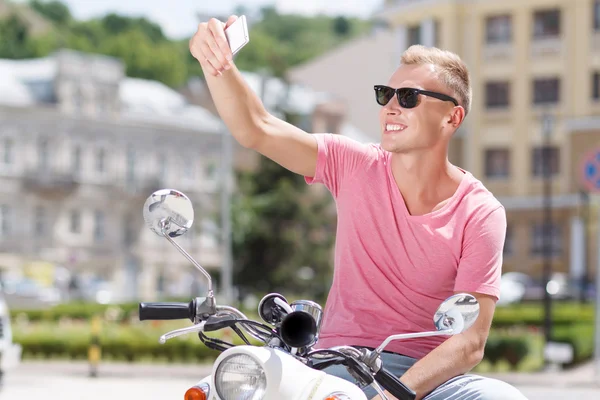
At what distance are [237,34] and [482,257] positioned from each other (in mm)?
967

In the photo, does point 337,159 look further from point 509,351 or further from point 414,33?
point 414,33

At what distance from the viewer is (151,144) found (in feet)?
246

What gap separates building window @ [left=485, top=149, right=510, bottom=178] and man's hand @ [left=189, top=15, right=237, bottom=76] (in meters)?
65.0

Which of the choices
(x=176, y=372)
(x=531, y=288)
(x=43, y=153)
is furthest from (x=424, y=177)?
(x=43, y=153)

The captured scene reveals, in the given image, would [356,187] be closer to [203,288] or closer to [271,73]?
[271,73]

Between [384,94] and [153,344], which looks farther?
[153,344]

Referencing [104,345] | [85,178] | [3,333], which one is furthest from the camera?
[85,178]

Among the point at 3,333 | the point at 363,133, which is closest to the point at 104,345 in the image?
the point at 3,333

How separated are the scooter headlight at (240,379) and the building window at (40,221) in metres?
68.7

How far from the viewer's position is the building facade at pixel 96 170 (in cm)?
6950

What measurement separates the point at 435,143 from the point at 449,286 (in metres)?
0.46

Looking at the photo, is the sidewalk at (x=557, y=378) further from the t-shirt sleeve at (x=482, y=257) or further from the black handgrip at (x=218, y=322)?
the black handgrip at (x=218, y=322)

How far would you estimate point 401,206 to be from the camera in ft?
13.3

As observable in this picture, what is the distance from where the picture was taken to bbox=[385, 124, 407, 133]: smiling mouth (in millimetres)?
4078
